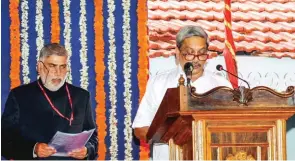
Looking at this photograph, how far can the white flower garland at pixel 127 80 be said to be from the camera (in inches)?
305

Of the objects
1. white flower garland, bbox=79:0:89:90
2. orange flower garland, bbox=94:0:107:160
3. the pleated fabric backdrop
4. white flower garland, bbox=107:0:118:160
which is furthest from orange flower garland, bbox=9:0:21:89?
white flower garland, bbox=107:0:118:160

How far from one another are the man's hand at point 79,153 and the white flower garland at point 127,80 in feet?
4.45

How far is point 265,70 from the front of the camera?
9023mm

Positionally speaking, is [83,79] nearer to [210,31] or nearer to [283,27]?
[210,31]

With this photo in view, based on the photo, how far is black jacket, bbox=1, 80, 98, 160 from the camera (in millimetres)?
6477

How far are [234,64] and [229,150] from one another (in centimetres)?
221

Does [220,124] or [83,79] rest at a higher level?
[83,79]

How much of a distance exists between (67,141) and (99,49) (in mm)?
1792

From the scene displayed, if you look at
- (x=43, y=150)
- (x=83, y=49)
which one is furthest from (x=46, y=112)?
(x=83, y=49)

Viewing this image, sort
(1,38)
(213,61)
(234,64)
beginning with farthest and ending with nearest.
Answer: (213,61) < (1,38) < (234,64)

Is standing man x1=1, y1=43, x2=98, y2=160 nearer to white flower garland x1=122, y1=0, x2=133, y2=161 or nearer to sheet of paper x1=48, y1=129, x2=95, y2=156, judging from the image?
sheet of paper x1=48, y1=129, x2=95, y2=156

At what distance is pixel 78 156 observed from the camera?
6.35 m

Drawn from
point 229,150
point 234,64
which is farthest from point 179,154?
point 234,64

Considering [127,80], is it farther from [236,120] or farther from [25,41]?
[236,120]
